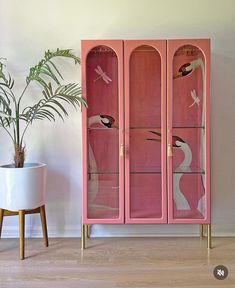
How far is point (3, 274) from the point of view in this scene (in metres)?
2.19

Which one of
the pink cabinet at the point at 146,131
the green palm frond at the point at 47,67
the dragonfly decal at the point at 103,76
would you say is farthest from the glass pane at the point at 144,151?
the green palm frond at the point at 47,67

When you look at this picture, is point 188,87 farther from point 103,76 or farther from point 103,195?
point 103,195

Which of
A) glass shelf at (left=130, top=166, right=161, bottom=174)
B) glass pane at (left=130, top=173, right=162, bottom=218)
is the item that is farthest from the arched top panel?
glass pane at (left=130, top=173, right=162, bottom=218)

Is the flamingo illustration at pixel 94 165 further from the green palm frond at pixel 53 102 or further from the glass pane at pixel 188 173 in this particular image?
the glass pane at pixel 188 173

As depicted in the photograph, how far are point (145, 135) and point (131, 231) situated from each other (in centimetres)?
88

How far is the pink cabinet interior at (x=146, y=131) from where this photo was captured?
2.58 metres

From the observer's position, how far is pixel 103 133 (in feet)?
8.98

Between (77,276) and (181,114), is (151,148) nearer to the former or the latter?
(181,114)

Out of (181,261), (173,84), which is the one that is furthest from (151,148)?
(181,261)

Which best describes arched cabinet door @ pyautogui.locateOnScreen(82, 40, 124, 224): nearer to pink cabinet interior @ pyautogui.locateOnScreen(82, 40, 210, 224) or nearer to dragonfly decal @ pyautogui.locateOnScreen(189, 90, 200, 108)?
pink cabinet interior @ pyautogui.locateOnScreen(82, 40, 210, 224)

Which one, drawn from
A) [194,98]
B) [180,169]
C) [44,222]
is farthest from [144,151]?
[44,222]

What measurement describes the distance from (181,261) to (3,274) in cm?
123

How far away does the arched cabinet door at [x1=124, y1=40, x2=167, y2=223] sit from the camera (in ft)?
8.50

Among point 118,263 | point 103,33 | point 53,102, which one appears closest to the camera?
point 118,263
